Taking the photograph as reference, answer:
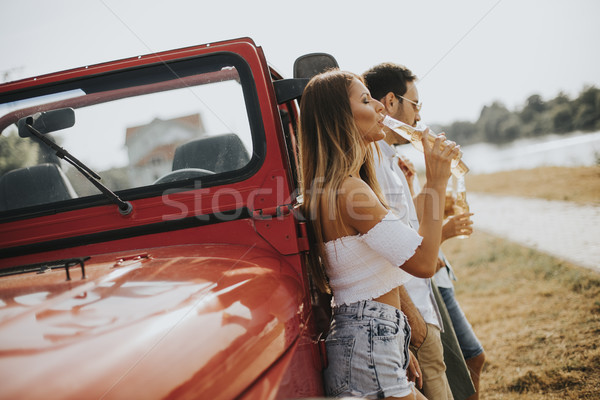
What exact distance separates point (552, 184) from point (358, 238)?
1401 cm

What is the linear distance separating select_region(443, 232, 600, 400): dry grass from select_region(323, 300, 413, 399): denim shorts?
215 cm

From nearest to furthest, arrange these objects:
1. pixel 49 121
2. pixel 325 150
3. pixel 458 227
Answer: pixel 325 150 → pixel 49 121 → pixel 458 227

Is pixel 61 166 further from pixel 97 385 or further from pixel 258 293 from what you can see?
pixel 97 385

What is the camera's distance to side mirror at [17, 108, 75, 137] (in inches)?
76.2

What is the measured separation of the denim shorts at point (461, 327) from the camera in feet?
9.50

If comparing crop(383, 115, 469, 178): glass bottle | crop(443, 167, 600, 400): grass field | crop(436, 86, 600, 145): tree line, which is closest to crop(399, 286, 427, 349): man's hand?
crop(383, 115, 469, 178): glass bottle

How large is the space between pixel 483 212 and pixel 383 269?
1163 centimetres

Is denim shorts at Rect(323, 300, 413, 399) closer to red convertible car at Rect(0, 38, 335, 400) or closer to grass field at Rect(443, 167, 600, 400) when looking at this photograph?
red convertible car at Rect(0, 38, 335, 400)

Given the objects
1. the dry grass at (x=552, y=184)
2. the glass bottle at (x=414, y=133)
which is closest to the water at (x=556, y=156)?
the dry grass at (x=552, y=184)

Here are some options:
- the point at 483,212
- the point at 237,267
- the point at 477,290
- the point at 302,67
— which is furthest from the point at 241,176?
the point at 483,212

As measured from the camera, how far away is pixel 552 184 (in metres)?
13.4

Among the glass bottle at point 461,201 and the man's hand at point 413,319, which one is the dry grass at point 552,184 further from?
the man's hand at point 413,319

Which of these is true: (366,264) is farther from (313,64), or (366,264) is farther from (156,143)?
(156,143)

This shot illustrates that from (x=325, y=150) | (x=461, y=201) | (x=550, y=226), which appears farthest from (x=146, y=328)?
(x=550, y=226)
